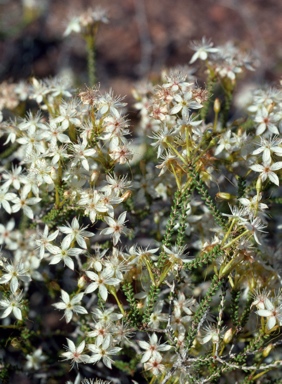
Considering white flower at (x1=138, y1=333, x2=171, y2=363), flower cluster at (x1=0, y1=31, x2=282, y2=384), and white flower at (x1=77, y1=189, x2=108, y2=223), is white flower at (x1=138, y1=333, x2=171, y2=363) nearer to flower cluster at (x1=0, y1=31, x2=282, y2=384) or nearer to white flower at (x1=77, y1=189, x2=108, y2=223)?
flower cluster at (x1=0, y1=31, x2=282, y2=384)

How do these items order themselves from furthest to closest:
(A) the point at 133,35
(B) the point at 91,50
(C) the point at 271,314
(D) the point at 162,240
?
1. (A) the point at 133,35
2. (B) the point at 91,50
3. (D) the point at 162,240
4. (C) the point at 271,314

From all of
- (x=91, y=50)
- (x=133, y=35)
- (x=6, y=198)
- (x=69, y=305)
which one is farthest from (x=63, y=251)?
(x=133, y=35)

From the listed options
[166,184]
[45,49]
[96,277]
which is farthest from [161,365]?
[45,49]

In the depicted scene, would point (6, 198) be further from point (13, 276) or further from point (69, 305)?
point (69, 305)

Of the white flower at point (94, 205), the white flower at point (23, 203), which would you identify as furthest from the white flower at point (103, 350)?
the white flower at point (23, 203)

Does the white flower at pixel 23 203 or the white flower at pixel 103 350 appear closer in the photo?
the white flower at pixel 103 350

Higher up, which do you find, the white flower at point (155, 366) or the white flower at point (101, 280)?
the white flower at point (101, 280)

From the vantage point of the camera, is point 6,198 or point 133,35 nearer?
point 6,198

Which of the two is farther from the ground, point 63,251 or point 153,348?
point 63,251

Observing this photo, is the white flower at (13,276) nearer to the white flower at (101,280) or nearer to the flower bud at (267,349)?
the white flower at (101,280)

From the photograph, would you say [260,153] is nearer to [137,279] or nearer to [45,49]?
[137,279]
